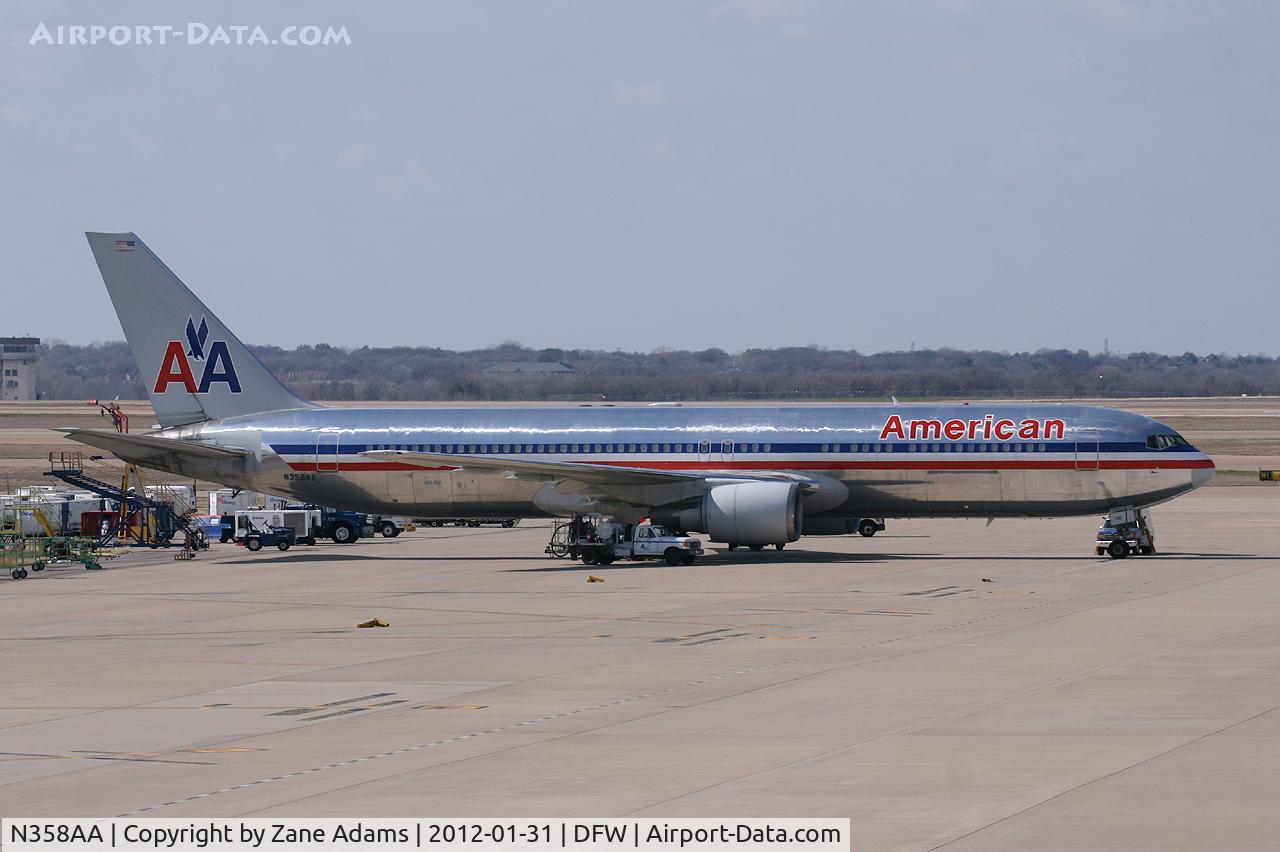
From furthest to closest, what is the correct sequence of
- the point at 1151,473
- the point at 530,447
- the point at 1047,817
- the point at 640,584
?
the point at 530,447
the point at 1151,473
the point at 640,584
the point at 1047,817

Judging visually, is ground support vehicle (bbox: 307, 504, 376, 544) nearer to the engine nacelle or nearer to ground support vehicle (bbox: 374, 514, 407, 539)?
ground support vehicle (bbox: 374, 514, 407, 539)

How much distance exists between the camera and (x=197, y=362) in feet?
208

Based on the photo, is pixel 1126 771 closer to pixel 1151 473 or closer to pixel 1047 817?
pixel 1047 817

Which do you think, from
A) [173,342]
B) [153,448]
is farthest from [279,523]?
[173,342]

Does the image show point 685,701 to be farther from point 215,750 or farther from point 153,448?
point 153,448

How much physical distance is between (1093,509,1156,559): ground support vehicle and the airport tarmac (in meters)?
4.83

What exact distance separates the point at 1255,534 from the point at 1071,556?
13043 mm

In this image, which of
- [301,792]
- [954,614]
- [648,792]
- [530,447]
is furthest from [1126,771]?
[530,447]

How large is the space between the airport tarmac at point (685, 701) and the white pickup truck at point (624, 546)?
541cm

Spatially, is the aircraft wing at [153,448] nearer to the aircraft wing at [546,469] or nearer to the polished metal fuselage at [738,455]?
the polished metal fuselage at [738,455]

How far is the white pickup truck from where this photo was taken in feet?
186

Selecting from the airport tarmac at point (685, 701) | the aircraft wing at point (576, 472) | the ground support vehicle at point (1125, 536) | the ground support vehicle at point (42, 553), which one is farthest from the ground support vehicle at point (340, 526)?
the ground support vehicle at point (1125, 536)

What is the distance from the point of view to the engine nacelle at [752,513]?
55875 millimetres

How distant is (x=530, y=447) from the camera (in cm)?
6059
